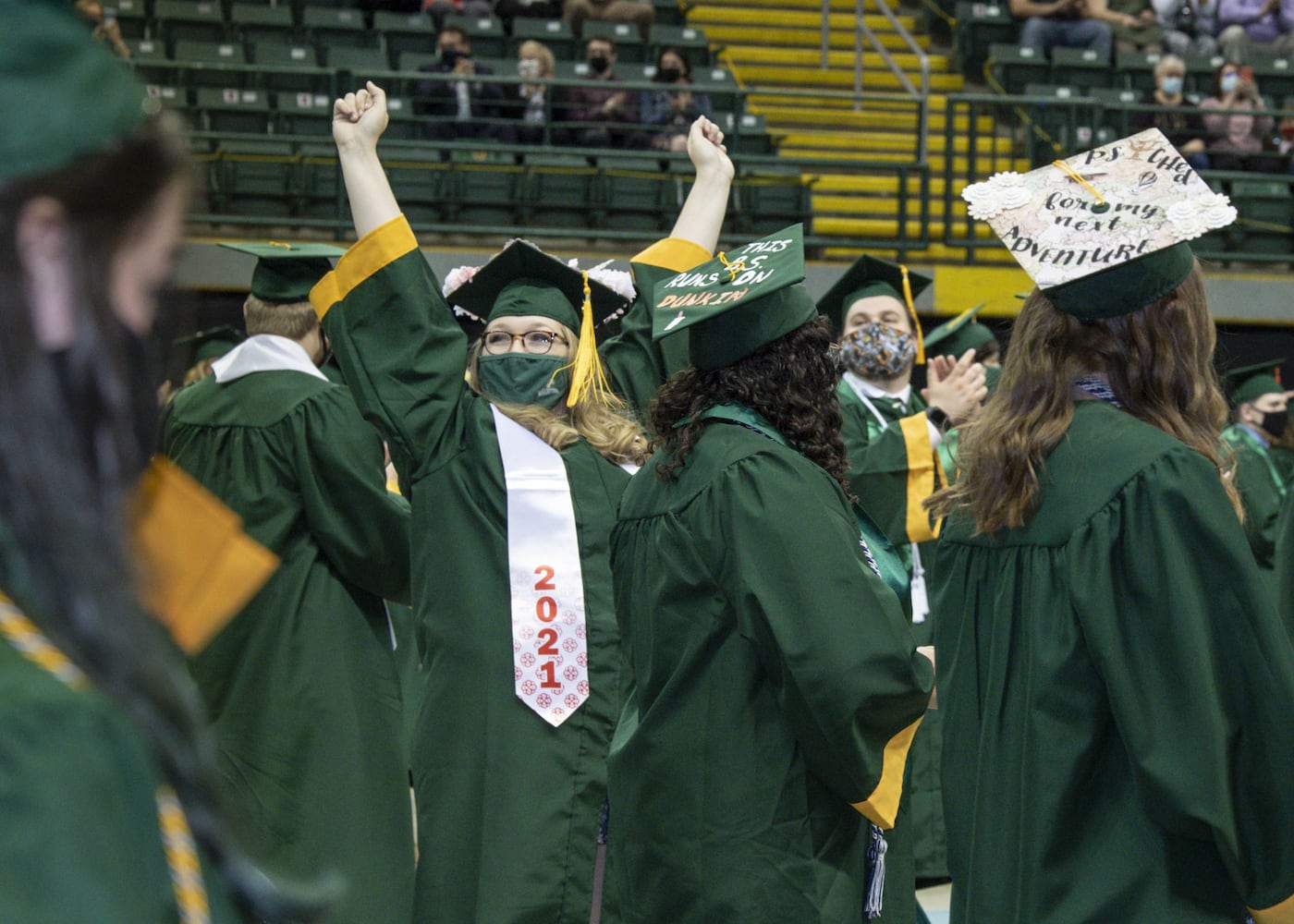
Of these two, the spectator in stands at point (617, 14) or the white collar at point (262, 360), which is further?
the spectator in stands at point (617, 14)

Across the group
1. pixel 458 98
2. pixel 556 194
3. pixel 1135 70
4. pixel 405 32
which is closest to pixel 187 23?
pixel 405 32

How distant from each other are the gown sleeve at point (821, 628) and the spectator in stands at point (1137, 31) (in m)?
12.9

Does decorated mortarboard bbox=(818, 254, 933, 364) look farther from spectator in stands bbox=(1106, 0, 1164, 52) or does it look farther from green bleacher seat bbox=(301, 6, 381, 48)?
spectator in stands bbox=(1106, 0, 1164, 52)

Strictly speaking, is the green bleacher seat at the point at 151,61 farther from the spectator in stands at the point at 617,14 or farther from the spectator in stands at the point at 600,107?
the spectator in stands at the point at 617,14

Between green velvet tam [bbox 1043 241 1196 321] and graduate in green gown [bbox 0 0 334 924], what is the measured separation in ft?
6.02

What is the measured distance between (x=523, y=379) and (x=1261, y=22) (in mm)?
13706

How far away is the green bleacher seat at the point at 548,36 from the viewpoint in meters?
12.9

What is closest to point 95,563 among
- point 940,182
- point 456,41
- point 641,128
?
point 641,128

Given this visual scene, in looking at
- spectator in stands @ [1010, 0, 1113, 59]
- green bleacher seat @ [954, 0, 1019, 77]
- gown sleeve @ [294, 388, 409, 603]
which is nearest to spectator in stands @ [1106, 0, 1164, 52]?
spectator in stands @ [1010, 0, 1113, 59]

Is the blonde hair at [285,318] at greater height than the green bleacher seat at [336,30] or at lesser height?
lesser

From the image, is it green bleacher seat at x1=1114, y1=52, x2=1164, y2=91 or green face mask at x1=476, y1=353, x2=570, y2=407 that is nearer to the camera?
green face mask at x1=476, y1=353, x2=570, y2=407

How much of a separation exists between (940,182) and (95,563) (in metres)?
12.7

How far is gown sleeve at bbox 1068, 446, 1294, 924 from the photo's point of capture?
2.19m

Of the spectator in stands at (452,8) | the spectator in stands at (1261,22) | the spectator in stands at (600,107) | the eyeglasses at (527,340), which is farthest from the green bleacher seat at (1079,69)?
the eyeglasses at (527,340)
